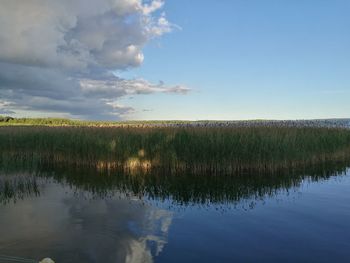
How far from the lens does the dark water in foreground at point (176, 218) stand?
23.2 feet

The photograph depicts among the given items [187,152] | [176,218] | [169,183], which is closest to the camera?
[176,218]

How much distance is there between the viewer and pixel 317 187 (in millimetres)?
13656

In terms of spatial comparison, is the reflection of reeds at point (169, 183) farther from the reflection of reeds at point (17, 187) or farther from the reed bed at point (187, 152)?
the reed bed at point (187, 152)

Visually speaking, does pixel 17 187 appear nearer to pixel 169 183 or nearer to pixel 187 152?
pixel 169 183

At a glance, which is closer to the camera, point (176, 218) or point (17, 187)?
point (176, 218)

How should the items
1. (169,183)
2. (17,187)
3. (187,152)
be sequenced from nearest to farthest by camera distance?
(17,187) < (169,183) < (187,152)

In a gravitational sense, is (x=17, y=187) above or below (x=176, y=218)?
above

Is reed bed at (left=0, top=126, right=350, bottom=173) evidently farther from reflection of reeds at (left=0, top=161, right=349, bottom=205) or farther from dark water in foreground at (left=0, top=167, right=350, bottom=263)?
dark water in foreground at (left=0, top=167, right=350, bottom=263)

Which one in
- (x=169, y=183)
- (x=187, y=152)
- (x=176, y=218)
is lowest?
(x=176, y=218)

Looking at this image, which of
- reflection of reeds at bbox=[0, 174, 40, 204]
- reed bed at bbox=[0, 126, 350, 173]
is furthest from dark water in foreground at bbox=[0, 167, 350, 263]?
reed bed at bbox=[0, 126, 350, 173]

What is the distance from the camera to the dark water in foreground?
7.07m

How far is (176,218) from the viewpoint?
9445 millimetres

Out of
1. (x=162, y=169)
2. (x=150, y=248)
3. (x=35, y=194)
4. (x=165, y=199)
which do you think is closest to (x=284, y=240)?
(x=150, y=248)

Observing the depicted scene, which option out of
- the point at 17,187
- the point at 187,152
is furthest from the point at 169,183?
the point at 17,187
